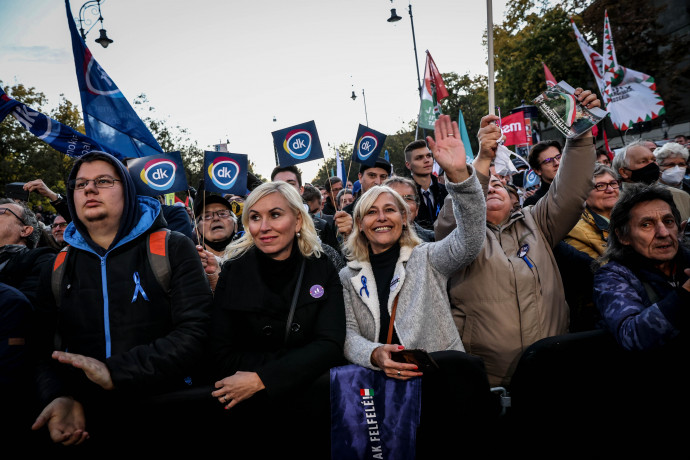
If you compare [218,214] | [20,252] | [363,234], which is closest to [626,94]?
[363,234]

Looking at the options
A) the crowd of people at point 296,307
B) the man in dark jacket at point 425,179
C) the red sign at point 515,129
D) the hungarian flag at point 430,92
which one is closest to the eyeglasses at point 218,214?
the crowd of people at point 296,307

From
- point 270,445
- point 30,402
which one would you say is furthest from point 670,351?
point 30,402

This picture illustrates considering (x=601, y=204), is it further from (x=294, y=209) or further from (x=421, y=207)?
(x=294, y=209)

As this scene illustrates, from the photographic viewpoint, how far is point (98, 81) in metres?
4.45

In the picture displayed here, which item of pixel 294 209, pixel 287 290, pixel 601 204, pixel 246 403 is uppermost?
pixel 294 209

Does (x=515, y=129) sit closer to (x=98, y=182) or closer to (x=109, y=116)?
(x=109, y=116)

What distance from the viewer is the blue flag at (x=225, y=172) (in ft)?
12.1

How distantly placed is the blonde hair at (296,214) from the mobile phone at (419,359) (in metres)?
0.84

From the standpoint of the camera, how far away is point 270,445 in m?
1.72

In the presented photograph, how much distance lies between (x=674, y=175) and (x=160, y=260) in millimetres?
6047

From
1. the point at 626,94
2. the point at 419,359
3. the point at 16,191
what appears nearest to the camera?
the point at 419,359

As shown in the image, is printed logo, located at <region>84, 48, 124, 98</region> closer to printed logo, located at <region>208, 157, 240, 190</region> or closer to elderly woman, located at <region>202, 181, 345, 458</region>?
printed logo, located at <region>208, 157, 240, 190</region>

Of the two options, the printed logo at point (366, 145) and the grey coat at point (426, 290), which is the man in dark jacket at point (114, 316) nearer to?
the grey coat at point (426, 290)

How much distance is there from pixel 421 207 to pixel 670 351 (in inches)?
130
